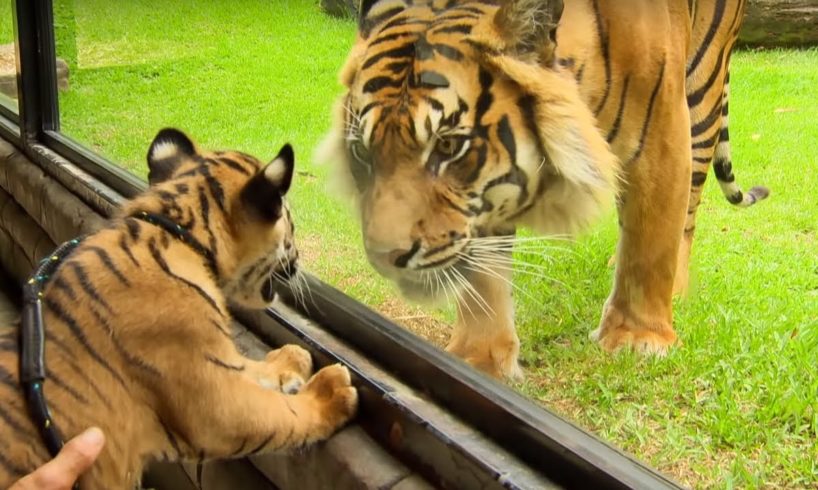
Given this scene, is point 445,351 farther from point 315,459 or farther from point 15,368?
point 15,368

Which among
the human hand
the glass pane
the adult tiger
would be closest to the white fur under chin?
the adult tiger

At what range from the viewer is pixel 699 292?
1364 millimetres

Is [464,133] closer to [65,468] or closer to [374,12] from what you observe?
[374,12]

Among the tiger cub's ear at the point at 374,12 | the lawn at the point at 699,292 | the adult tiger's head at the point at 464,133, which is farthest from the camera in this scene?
the tiger cub's ear at the point at 374,12

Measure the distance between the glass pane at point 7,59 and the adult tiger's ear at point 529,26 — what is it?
2.65 metres

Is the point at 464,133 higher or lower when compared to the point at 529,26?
lower

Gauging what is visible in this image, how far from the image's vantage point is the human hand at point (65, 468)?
1276mm

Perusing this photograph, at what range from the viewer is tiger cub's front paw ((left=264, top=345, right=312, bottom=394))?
168cm

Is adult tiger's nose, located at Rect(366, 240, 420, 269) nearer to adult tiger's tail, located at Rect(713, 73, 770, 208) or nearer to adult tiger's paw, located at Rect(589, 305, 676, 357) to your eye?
adult tiger's paw, located at Rect(589, 305, 676, 357)

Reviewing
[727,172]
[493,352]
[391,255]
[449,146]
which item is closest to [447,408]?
[493,352]

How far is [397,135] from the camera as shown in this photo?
4.53 ft

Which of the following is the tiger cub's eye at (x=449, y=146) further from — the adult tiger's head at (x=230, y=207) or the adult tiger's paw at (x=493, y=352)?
the adult tiger's paw at (x=493, y=352)

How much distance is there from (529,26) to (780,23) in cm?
33

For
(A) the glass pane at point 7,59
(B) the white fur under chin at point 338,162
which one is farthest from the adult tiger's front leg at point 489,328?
(A) the glass pane at point 7,59
